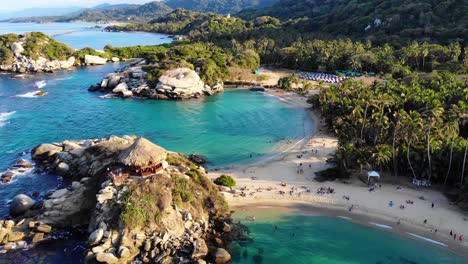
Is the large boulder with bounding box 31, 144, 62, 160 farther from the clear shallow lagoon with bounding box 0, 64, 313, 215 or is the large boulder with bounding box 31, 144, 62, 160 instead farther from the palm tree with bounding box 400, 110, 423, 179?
the palm tree with bounding box 400, 110, 423, 179

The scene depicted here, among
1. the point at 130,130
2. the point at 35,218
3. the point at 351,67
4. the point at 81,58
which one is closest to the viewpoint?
the point at 35,218

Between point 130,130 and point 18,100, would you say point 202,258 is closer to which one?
point 130,130

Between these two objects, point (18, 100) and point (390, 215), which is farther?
point (18, 100)

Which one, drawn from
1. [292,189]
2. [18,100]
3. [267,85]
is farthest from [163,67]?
[292,189]

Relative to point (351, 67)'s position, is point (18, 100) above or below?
below

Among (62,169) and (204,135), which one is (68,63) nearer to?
(204,135)

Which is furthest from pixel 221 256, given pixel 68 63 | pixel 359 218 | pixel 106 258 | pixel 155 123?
pixel 68 63

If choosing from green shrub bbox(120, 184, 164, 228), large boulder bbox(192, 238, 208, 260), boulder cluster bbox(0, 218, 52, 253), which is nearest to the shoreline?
large boulder bbox(192, 238, 208, 260)

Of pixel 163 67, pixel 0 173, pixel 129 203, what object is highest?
pixel 163 67

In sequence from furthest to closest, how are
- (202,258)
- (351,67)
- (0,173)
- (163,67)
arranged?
(351,67) < (163,67) < (0,173) < (202,258)
